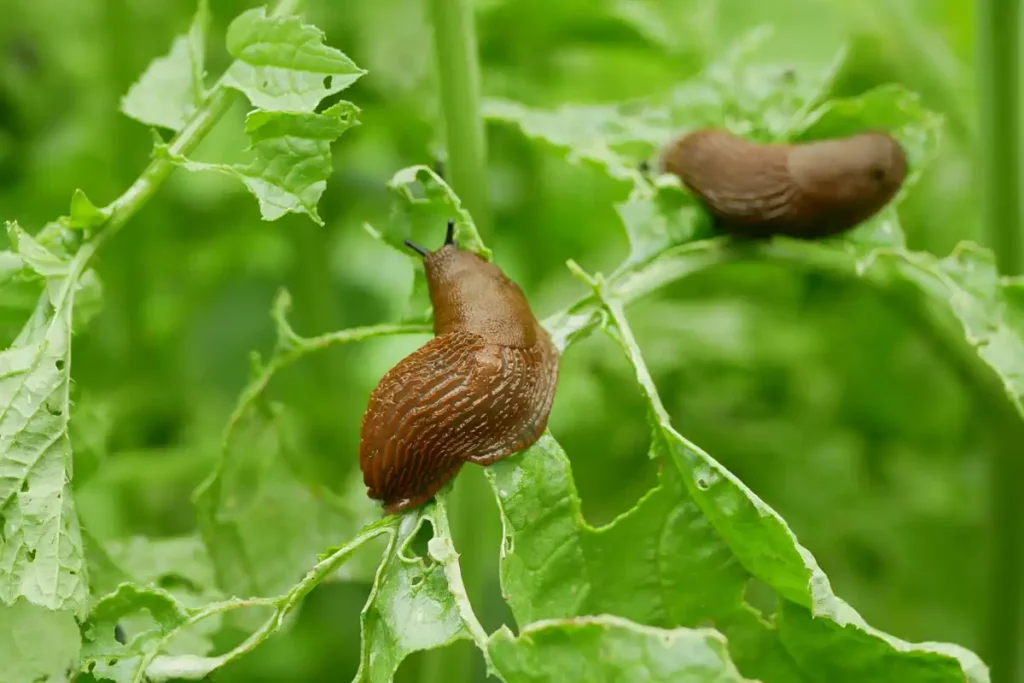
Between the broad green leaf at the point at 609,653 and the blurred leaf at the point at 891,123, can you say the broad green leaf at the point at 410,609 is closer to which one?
the broad green leaf at the point at 609,653

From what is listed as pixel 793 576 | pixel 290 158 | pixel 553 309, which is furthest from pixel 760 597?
pixel 290 158

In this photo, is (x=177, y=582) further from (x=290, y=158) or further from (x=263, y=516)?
(x=290, y=158)

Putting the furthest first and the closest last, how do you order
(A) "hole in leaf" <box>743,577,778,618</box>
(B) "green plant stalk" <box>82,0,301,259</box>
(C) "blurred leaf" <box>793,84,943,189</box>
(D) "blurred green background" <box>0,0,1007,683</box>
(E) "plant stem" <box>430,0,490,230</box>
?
(D) "blurred green background" <box>0,0,1007,683</box> < (A) "hole in leaf" <box>743,577,778,618</box> < (C) "blurred leaf" <box>793,84,943,189</box> < (E) "plant stem" <box>430,0,490,230</box> < (B) "green plant stalk" <box>82,0,301,259</box>

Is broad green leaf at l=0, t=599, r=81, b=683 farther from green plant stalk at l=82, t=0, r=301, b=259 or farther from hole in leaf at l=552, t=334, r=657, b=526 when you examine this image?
hole in leaf at l=552, t=334, r=657, b=526

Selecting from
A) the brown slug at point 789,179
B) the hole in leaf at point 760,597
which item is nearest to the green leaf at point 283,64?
the brown slug at point 789,179

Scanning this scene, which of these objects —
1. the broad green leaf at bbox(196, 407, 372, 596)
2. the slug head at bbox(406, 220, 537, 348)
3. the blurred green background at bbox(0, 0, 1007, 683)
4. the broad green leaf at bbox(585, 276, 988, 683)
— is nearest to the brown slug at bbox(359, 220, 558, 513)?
the slug head at bbox(406, 220, 537, 348)

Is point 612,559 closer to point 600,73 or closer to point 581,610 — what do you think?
point 581,610

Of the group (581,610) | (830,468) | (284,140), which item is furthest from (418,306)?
(830,468)
